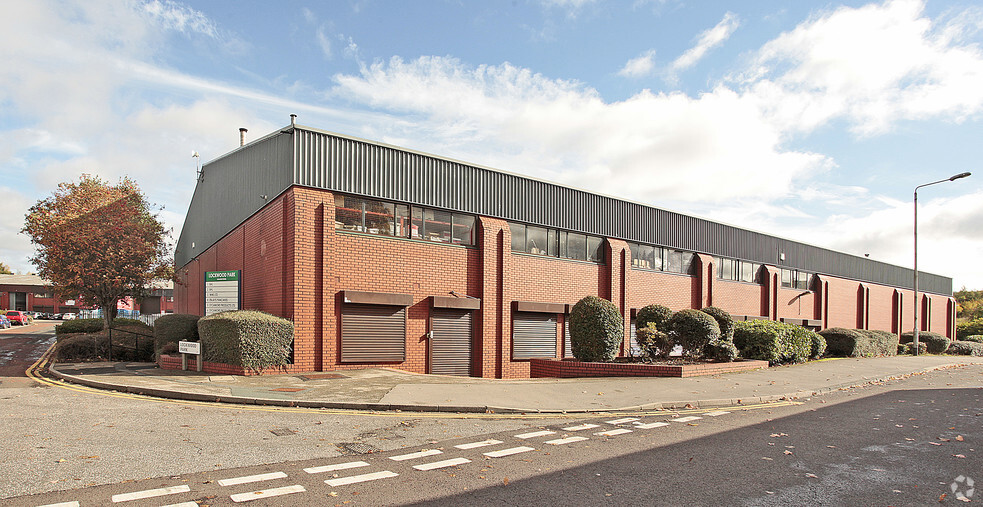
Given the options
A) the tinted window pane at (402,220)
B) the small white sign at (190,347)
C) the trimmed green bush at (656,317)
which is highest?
the tinted window pane at (402,220)

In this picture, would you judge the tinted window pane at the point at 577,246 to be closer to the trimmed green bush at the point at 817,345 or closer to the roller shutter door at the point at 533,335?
the roller shutter door at the point at 533,335

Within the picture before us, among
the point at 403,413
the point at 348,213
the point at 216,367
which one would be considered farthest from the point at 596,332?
the point at 216,367

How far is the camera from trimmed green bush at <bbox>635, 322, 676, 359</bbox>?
18.2 m

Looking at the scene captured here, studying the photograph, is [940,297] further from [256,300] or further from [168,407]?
[168,407]

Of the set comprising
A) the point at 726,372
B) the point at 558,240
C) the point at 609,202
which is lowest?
the point at 726,372

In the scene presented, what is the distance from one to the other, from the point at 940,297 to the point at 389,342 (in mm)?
57310

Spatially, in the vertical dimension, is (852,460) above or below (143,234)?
below

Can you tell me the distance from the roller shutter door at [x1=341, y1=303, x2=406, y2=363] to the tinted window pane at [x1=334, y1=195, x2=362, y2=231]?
229cm

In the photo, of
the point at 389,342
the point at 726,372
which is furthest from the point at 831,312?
the point at 389,342

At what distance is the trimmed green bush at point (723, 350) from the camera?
1944 cm

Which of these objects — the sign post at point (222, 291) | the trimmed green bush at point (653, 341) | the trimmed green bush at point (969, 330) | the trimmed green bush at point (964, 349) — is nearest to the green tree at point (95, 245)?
the sign post at point (222, 291)

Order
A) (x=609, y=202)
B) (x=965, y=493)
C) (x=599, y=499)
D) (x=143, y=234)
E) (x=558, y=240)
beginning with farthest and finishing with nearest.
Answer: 1. (x=143, y=234)
2. (x=609, y=202)
3. (x=558, y=240)
4. (x=965, y=493)
5. (x=599, y=499)

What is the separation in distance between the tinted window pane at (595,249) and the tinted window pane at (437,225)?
7178 mm

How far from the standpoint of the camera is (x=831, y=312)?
127 feet
